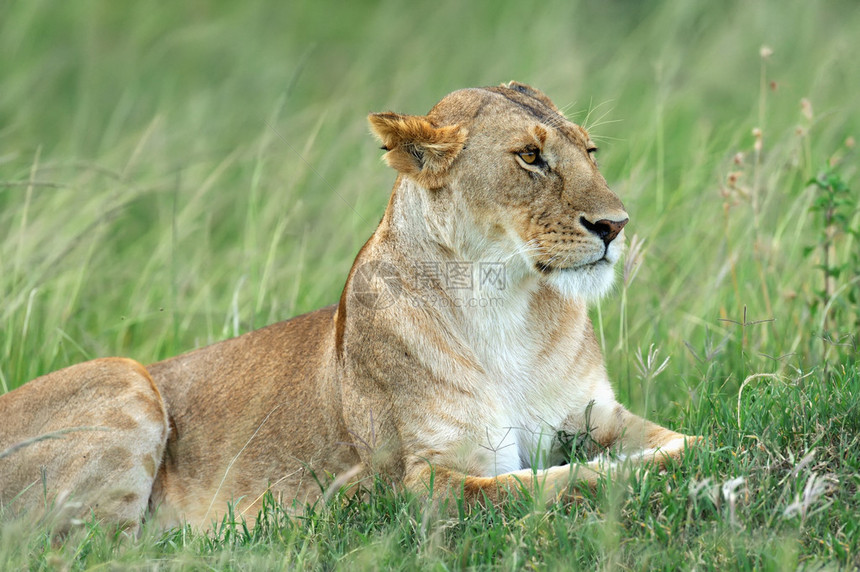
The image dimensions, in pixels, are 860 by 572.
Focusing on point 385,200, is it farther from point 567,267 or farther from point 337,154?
point 567,267

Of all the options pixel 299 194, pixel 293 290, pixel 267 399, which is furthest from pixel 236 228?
pixel 267 399

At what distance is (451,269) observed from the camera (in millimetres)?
3662

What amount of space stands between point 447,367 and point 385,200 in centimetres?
316

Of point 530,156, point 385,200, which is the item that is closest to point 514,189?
point 530,156

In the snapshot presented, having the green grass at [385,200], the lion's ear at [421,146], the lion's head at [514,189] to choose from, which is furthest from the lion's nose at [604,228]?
the lion's ear at [421,146]

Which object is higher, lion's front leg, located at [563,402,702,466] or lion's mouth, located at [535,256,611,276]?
lion's mouth, located at [535,256,611,276]

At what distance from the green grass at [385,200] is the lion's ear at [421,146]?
726 millimetres

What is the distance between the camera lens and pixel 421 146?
12.0 ft

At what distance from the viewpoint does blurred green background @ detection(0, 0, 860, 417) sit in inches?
209

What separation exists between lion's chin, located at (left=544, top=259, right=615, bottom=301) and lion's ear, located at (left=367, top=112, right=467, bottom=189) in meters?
0.54

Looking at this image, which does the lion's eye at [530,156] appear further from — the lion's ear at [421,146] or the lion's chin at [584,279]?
the lion's chin at [584,279]

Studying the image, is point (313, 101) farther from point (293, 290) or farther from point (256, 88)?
point (293, 290)

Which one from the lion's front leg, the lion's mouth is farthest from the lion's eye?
the lion's front leg

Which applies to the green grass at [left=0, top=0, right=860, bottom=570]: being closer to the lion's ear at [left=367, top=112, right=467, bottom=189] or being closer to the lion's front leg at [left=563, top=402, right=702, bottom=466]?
the lion's front leg at [left=563, top=402, right=702, bottom=466]
